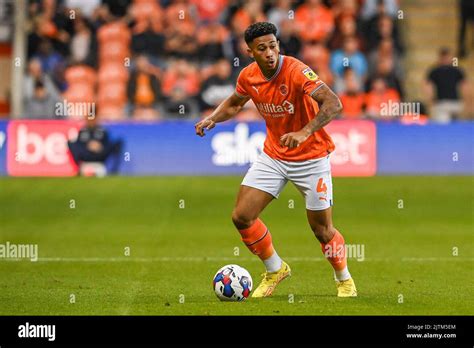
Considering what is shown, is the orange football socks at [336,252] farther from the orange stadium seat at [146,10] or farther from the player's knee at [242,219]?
the orange stadium seat at [146,10]

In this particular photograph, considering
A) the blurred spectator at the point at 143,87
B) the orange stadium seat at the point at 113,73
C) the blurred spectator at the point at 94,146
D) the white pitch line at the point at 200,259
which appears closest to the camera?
the white pitch line at the point at 200,259

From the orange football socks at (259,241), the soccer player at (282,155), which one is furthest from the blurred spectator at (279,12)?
the orange football socks at (259,241)

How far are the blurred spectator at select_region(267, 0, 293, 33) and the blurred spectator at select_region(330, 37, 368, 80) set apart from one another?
1.51 meters

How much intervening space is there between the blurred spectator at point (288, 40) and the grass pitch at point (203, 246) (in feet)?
13.3

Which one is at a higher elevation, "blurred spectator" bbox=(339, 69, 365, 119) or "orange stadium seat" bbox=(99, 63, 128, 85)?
"orange stadium seat" bbox=(99, 63, 128, 85)

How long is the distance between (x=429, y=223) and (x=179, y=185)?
235 inches

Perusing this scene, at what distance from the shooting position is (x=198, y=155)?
24.7m

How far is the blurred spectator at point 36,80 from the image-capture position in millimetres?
27703

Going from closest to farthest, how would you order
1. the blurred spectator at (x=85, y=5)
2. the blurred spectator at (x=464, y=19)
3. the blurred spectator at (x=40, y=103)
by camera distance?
the blurred spectator at (x=40, y=103) < the blurred spectator at (x=85, y=5) < the blurred spectator at (x=464, y=19)

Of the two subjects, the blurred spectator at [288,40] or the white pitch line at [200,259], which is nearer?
the white pitch line at [200,259]

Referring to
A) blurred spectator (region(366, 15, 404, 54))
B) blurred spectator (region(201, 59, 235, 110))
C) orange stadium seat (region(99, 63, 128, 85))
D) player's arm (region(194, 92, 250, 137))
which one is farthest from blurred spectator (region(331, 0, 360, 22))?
player's arm (region(194, 92, 250, 137))

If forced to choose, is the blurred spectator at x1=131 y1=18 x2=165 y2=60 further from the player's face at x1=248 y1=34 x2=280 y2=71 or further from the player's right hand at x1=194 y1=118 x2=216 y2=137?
the player's face at x1=248 y1=34 x2=280 y2=71

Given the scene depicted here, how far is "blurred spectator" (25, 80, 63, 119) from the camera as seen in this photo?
26795mm

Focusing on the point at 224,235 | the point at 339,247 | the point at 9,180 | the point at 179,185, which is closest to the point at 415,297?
the point at 339,247
